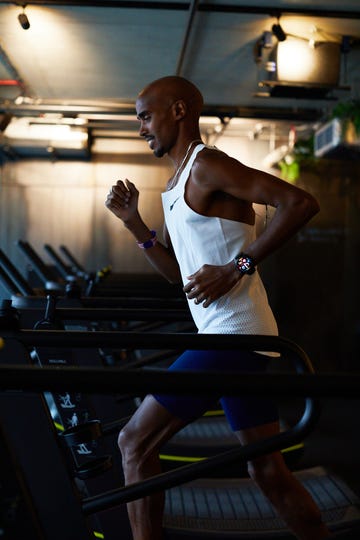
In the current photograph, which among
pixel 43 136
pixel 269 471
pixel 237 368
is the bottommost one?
pixel 269 471

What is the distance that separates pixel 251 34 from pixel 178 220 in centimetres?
328

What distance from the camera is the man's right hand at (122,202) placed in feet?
8.58

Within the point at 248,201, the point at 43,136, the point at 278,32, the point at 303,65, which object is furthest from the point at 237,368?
the point at 43,136

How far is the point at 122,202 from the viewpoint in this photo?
2.62m

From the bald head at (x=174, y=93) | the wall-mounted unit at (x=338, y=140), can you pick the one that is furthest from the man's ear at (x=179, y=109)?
the wall-mounted unit at (x=338, y=140)

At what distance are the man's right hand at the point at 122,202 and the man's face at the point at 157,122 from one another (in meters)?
0.26

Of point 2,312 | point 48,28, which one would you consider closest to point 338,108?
point 48,28

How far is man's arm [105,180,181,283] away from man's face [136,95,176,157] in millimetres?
256

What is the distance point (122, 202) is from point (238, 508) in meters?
1.43

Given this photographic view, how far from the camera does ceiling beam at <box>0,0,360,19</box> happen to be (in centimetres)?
452

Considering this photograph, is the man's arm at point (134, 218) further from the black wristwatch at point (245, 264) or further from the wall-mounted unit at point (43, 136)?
the wall-mounted unit at point (43, 136)

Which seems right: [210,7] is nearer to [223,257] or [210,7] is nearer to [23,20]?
[23,20]

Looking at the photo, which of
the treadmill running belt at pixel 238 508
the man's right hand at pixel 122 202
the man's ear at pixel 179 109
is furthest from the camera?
the treadmill running belt at pixel 238 508

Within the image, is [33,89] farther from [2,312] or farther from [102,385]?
[102,385]
